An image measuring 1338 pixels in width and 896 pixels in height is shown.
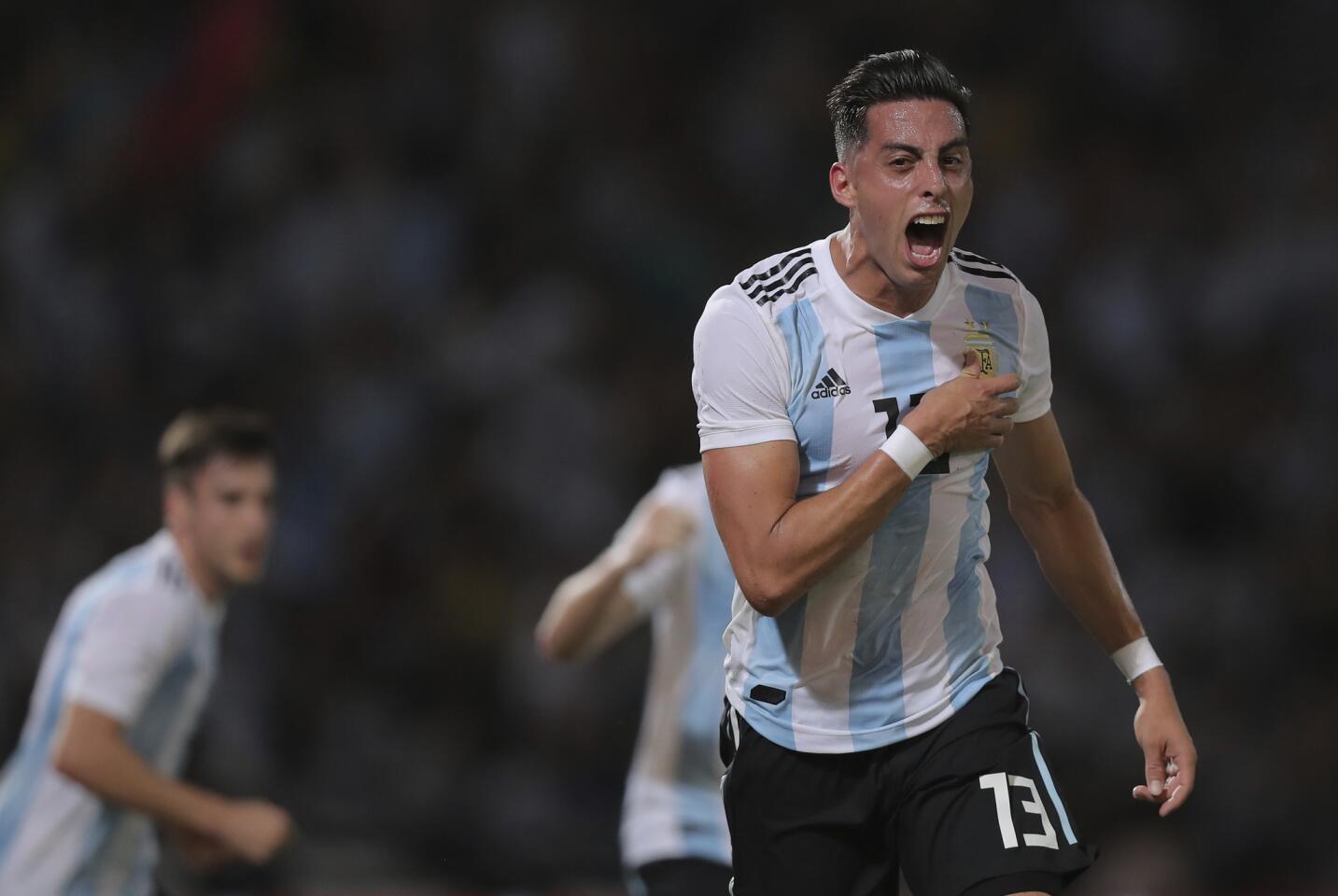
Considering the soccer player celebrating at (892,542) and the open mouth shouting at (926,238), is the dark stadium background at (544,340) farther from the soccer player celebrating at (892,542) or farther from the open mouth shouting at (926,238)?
the open mouth shouting at (926,238)

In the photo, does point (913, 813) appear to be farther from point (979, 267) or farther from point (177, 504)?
point (177, 504)

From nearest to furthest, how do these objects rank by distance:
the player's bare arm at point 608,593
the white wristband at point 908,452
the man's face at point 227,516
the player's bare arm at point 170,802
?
the white wristband at point 908,452 → the player's bare arm at point 170,802 → the player's bare arm at point 608,593 → the man's face at point 227,516

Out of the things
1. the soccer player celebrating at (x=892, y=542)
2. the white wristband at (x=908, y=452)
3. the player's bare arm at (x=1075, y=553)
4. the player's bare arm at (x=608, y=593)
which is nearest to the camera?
the white wristband at (x=908, y=452)

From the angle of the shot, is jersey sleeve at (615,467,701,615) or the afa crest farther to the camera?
jersey sleeve at (615,467,701,615)

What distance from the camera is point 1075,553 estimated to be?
307 cm

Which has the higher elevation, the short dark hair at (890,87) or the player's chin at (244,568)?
the short dark hair at (890,87)

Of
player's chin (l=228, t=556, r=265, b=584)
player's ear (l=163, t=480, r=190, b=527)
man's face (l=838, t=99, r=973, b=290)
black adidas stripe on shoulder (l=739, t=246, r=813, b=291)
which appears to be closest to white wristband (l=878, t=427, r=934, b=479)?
man's face (l=838, t=99, r=973, b=290)

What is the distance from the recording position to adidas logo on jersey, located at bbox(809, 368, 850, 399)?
2838mm

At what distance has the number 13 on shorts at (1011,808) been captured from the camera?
2764 millimetres

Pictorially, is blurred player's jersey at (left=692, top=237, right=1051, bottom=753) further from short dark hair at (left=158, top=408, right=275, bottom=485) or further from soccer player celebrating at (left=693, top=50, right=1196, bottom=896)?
short dark hair at (left=158, top=408, right=275, bottom=485)

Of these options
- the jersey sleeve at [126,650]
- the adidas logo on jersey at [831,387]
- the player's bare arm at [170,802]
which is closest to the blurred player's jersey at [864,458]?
the adidas logo on jersey at [831,387]

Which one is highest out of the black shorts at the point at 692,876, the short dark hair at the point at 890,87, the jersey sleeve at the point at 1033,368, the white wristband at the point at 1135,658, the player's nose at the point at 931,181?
the short dark hair at the point at 890,87

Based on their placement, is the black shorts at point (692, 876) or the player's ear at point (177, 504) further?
the player's ear at point (177, 504)

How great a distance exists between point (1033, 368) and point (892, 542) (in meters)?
0.39
